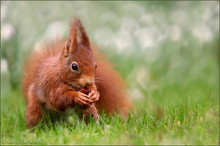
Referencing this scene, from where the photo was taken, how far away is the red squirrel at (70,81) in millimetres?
4465

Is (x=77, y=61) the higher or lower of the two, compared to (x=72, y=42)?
lower

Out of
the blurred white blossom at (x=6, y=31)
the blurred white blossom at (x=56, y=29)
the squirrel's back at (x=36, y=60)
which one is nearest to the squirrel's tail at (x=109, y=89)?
the squirrel's back at (x=36, y=60)

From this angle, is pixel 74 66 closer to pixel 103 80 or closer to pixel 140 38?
pixel 103 80

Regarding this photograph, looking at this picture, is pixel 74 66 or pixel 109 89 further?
pixel 109 89

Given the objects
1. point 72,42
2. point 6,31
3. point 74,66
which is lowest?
point 74,66

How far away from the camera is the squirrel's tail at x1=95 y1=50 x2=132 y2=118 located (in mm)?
5184

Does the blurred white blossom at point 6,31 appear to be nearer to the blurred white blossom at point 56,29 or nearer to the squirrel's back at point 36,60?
the blurred white blossom at point 56,29

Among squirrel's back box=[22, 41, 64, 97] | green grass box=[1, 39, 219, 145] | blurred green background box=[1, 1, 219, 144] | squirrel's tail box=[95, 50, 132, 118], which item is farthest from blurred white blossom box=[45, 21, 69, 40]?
squirrel's tail box=[95, 50, 132, 118]

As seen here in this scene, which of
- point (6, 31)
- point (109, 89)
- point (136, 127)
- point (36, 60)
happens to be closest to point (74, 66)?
point (136, 127)

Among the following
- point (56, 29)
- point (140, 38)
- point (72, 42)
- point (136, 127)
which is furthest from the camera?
point (140, 38)

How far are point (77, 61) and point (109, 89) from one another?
80 centimetres

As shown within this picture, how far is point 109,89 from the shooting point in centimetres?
525

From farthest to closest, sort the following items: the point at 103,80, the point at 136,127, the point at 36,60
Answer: the point at 36,60
the point at 103,80
the point at 136,127

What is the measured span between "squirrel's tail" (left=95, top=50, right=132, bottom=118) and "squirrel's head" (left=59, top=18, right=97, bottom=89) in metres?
0.53
